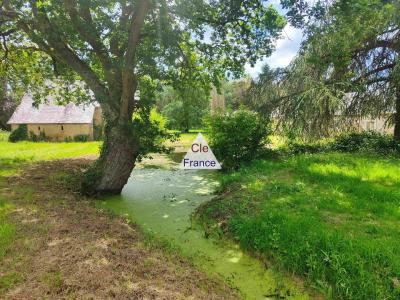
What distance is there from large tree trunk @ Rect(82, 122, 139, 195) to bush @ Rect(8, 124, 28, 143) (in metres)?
24.6

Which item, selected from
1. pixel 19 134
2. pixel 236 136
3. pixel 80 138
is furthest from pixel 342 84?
pixel 19 134

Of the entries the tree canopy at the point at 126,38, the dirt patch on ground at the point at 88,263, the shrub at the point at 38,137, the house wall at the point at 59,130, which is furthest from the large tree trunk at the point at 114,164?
the shrub at the point at 38,137

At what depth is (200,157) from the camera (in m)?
8.17

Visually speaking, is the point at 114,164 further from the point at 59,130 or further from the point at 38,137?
the point at 38,137

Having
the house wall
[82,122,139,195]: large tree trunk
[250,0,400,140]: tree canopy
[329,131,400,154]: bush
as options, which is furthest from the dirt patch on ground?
the house wall

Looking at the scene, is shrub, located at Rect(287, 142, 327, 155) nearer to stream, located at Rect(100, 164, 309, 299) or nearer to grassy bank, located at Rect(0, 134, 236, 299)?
stream, located at Rect(100, 164, 309, 299)

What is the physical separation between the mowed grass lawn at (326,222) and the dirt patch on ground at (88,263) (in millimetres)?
1226

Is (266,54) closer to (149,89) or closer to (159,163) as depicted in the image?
(149,89)

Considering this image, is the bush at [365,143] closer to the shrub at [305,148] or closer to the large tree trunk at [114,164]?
the shrub at [305,148]

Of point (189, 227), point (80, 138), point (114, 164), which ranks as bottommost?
point (189, 227)

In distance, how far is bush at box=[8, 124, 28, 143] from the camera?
29530 millimetres

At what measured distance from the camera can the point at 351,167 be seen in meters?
9.04

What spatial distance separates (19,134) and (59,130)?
11.1 feet

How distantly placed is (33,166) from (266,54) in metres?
9.64
